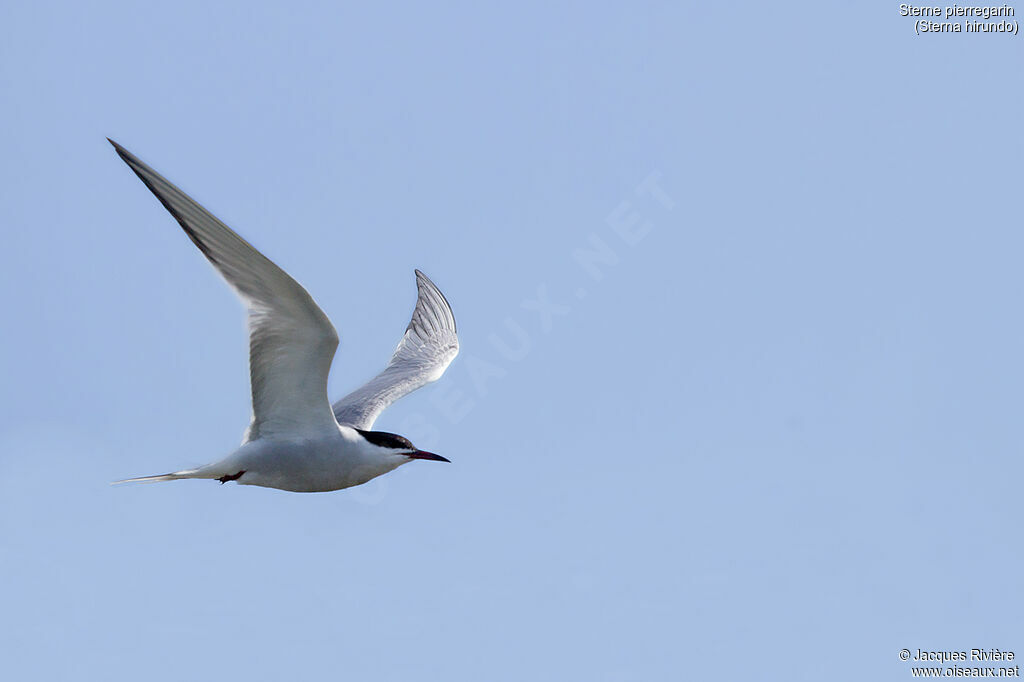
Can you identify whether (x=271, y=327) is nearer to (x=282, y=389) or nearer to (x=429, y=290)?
(x=282, y=389)

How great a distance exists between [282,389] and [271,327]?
602 millimetres

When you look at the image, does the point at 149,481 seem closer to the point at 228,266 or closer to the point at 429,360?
the point at 228,266

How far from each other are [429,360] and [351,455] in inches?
116

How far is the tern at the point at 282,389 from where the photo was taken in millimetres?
6723

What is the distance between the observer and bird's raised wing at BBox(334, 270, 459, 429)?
953cm

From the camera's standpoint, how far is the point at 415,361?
10812 mm

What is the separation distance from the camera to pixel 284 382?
7594mm

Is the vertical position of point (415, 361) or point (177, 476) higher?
point (415, 361)

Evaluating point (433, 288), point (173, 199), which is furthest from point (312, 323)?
point (433, 288)

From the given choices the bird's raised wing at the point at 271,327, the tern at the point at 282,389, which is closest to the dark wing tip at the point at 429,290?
the tern at the point at 282,389

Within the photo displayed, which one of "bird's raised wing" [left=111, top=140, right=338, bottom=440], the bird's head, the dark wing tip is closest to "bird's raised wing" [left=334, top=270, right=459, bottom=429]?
the dark wing tip

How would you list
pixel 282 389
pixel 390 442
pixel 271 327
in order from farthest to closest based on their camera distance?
pixel 390 442 → pixel 282 389 → pixel 271 327

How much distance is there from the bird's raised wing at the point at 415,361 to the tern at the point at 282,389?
401mm

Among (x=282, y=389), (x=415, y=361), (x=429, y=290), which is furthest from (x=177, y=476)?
(x=429, y=290)
